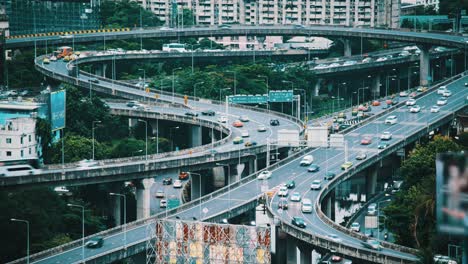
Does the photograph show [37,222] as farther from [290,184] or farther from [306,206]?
[290,184]

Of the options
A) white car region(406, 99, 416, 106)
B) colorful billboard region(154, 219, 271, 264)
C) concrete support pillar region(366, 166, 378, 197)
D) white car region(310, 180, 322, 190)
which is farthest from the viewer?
white car region(406, 99, 416, 106)

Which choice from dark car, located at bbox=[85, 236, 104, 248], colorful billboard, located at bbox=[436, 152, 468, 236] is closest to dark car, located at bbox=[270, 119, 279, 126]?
dark car, located at bbox=[85, 236, 104, 248]

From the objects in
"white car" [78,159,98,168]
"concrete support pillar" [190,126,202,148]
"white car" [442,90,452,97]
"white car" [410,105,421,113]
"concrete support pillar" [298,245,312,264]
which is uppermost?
"white car" [442,90,452,97]

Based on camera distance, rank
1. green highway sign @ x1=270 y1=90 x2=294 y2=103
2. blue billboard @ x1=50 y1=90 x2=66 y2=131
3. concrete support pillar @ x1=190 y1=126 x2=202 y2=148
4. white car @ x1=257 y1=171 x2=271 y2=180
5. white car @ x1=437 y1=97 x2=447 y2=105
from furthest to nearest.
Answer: green highway sign @ x1=270 y1=90 x2=294 y2=103 → white car @ x1=437 y1=97 x2=447 y2=105 → concrete support pillar @ x1=190 y1=126 x2=202 y2=148 → blue billboard @ x1=50 y1=90 x2=66 y2=131 → white car @ x1=257 y1=171 x2=271 y2=180

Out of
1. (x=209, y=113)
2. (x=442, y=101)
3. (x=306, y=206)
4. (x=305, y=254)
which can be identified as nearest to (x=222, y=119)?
(x=209, y=113)

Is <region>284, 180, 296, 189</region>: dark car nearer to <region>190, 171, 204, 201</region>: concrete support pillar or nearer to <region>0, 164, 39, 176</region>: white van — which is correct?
<region>190, 171, 204, 201</region>: concrete support pillar
